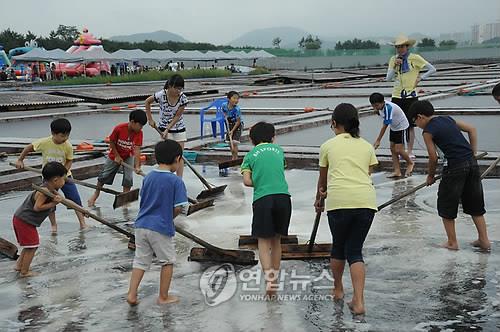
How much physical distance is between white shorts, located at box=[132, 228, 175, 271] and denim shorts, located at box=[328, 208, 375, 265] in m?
1.14

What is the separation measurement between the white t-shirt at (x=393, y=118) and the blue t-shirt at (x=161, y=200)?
497cm

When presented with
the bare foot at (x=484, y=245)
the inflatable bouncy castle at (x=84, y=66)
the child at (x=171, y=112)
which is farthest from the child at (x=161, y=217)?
the inflatable bouncy castle at (x=84, y=66)

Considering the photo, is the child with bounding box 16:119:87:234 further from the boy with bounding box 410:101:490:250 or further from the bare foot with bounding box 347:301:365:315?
the bare foot with bounding box 347:301:365:315

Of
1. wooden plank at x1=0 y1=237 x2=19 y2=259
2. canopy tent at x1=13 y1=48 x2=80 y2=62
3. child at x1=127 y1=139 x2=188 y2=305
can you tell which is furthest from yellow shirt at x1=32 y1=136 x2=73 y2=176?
canopy tent at x1=13 y1=48 x2=80 y2=62

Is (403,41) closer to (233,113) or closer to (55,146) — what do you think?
(233,113)

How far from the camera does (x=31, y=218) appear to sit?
546 cm

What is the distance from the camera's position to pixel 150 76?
43094 mm

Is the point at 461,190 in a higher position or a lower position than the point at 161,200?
lower

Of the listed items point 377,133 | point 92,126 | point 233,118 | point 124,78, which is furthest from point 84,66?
point 233,118

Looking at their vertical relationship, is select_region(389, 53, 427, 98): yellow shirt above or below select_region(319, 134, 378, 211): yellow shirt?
above

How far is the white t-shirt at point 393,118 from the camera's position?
352 inches

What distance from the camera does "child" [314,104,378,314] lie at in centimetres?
435

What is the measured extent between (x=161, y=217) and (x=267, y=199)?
0.78 meters

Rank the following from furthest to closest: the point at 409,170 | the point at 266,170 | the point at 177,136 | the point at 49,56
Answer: the point at 49,56
the point at 409,170
the point at 177,136
the point at 266,170
